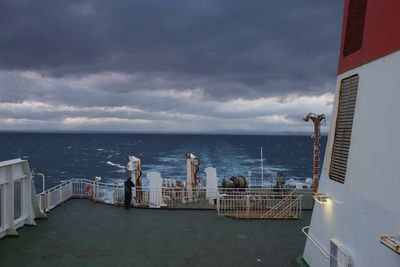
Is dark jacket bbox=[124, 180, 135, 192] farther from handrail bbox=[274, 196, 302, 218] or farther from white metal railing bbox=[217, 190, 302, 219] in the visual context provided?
handrail bbox=[274, 196, 302, 218]

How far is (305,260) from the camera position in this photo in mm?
9562

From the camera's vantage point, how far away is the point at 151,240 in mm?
12516

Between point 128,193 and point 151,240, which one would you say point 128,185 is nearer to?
point 128,193

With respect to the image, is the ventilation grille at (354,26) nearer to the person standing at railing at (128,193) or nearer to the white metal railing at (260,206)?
the white metal railing at (260,206)

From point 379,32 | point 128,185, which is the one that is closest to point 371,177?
point 379,32

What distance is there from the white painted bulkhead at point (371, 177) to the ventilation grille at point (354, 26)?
0.46m

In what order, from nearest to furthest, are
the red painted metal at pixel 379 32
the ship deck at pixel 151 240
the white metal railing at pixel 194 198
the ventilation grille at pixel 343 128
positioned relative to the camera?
the red painted metal at pixel 379 32 → the ventilation grille at pixel 343 128 → the ship deck at pixel 151 240 → the white metal railing at pixel 194 198

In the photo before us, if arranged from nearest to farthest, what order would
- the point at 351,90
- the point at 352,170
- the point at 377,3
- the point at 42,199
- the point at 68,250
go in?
the point at 377,3
the point at 352,170
the point at 351,90
the point at 68,250
the point at 42,199

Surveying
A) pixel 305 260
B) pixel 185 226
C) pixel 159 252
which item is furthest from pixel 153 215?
pixel 305 260

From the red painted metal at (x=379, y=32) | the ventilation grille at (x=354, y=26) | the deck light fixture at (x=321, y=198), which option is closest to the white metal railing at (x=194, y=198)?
the deck light fixture at (x=321, y=198)

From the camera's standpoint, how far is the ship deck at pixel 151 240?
10.6 m

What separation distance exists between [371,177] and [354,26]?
294 centimetres

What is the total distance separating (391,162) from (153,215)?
465 inches

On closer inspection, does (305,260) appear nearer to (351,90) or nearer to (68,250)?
(351,90)
